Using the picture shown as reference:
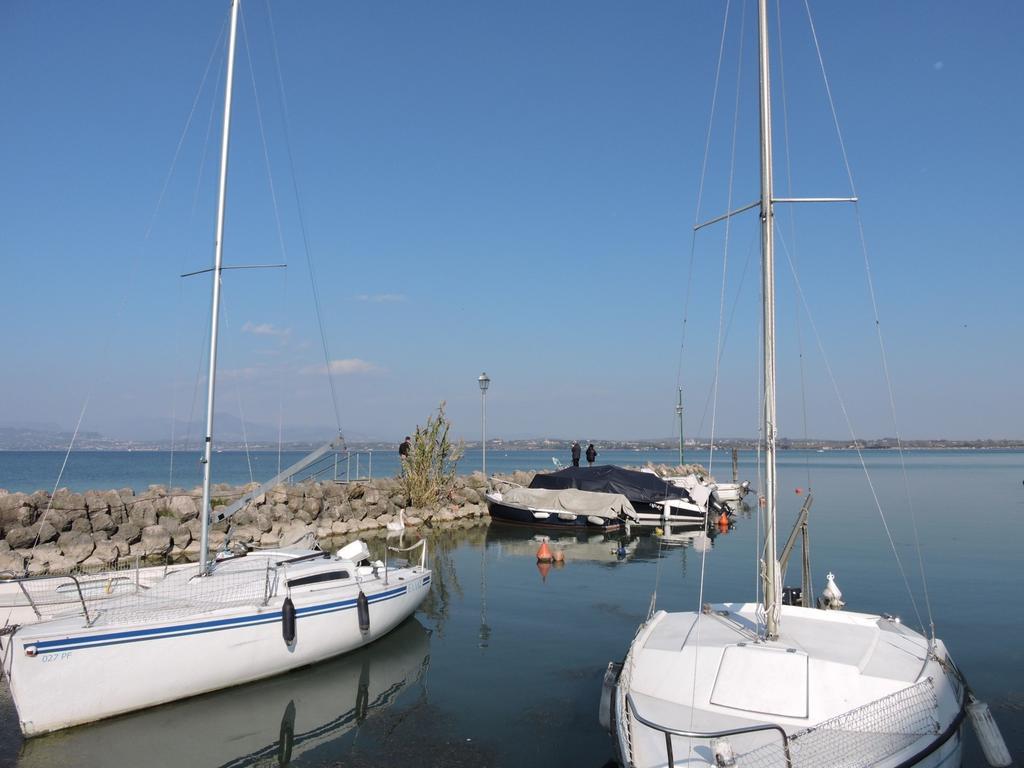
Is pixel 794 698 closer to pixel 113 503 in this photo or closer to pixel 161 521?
pixel 161 521

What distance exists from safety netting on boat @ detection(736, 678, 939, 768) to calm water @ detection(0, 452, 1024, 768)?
9.85 feet

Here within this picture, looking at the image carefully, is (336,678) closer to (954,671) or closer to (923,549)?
(954,671)

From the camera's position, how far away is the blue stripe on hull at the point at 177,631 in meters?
10.1

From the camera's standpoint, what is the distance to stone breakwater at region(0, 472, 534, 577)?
2211cm

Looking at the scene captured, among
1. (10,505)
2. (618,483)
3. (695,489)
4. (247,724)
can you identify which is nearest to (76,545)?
(10,505)

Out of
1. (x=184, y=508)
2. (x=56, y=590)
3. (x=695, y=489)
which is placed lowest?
(x=695, y=489)

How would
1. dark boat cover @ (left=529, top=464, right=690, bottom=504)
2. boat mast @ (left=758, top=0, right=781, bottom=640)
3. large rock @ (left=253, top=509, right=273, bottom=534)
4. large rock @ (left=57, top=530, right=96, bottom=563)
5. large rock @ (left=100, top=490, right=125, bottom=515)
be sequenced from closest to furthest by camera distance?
boat mast @ (left=758, top=0, right=781, bottom=640) < large rock @ (left=57, top=530, right=96, bottom=563) < large rock @ (left=100, top=490, right=125, bottom=515) < large rock @ (left=253, top=509, right=273, bottom=534) < dark boat cover @ (left=529, top=464, right=690, bottom=504)

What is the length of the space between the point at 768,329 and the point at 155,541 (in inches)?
859

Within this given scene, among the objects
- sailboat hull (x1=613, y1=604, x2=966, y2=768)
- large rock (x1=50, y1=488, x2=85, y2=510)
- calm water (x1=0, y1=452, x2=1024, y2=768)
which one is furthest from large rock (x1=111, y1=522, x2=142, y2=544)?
sailboat hull (x1=613, y1=604, x2=966, y2=768)

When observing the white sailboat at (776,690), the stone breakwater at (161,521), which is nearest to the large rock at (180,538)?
the stone breakwater at (161,521)

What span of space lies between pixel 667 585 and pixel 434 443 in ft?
59.7

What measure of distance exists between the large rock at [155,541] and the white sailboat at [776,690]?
19.1 metres

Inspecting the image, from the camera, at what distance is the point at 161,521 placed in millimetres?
25375

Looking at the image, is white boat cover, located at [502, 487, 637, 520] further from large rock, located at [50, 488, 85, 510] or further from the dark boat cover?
large rock, located at [50, 488, 85, 510]
